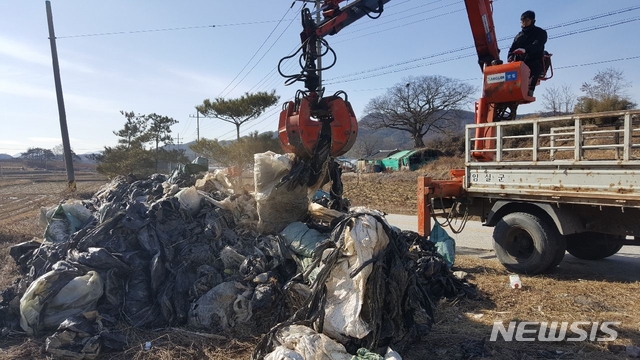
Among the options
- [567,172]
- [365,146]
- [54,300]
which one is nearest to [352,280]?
[54,300]

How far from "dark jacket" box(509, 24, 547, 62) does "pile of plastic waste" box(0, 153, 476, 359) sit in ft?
11.9

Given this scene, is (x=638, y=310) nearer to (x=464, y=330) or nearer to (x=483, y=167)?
(x=464, y=330)

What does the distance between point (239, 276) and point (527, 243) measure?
4.39 meters

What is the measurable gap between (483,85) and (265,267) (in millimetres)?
5050

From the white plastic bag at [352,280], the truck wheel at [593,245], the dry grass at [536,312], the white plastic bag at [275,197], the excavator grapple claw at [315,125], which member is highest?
the excavator grapple claw at [315,125]

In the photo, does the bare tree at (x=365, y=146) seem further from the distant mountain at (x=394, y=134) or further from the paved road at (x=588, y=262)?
the paved road at (x=588, y=262)

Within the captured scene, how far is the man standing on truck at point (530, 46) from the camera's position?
23.2 feet

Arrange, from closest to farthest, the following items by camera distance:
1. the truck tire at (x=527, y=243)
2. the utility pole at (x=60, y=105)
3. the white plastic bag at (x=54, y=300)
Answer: the white plastic bag at (x=54, y=300) → the truck tire at (x=527, y=243) → the utility pole at (x=60, y=105)

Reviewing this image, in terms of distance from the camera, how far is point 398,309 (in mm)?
3723

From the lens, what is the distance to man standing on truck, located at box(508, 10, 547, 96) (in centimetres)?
708

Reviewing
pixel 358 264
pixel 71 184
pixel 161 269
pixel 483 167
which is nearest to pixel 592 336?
pixel 358 264

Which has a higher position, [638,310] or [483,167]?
[483,167]

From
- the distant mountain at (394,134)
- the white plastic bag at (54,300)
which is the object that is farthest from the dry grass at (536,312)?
the distant mountain at (394,134)

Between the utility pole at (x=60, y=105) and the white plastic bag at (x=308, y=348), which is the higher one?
the utility pole at (x=60, y=105)
